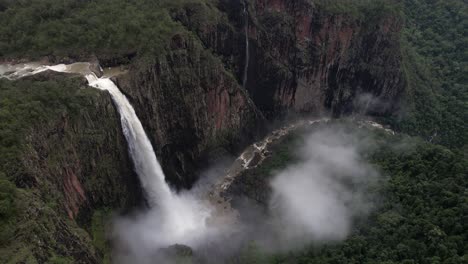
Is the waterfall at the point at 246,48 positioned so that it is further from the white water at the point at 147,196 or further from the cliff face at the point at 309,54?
the white water at the point at 147,196

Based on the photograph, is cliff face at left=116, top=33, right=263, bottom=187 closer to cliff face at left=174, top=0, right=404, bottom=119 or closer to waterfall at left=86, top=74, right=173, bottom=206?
waterfall at left=86, top=74, right=173, bottom=206

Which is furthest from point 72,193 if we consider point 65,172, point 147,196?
point 147,196

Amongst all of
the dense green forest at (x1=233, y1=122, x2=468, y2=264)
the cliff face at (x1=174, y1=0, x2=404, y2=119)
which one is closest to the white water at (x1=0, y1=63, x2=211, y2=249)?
the dense green forest at (x1=233, y1=122, x2=468, y2=264)

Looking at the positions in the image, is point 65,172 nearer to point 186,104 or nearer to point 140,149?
point 140,149

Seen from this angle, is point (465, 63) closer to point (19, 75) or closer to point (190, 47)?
point (190, 47)

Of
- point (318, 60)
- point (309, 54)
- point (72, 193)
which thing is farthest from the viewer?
point (318, 60)

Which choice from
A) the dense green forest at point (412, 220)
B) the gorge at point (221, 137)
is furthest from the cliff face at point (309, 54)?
the dense green forest at point (412, 220)

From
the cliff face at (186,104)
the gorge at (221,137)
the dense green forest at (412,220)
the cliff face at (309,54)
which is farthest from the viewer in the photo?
the cliff face at (309,54)
